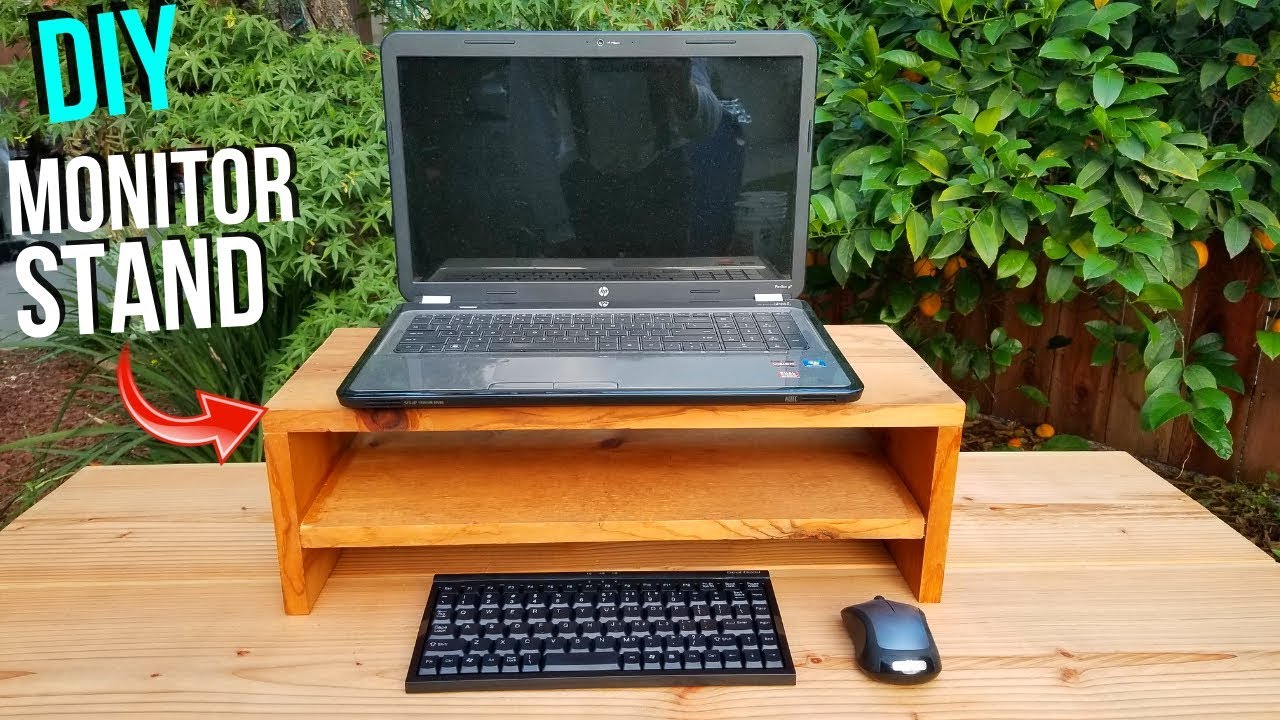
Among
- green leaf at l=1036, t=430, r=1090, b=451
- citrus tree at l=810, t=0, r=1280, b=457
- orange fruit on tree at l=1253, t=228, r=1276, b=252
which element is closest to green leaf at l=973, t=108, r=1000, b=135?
citrus tree at l=810, t=0, r=1280, b=457

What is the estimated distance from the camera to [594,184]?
38.8 inches

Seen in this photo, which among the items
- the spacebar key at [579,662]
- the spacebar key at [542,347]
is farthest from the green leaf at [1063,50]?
the spacebar key at [579,662]

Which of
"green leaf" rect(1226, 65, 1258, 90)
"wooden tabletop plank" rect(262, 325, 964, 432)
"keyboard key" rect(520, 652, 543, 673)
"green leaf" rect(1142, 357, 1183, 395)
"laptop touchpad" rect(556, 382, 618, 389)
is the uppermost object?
"green leaf" rect(1226, 65, 1258, 90)

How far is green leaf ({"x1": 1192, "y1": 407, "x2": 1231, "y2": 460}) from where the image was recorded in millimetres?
1607

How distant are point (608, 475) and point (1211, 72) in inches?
56.8

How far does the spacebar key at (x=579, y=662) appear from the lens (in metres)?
0.76

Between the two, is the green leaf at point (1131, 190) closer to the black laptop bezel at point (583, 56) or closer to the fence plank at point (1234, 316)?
the fence plank at point (1234, 316)

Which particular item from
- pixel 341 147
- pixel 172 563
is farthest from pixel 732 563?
pixel 341 147

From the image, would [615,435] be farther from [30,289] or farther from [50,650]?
[30,289]

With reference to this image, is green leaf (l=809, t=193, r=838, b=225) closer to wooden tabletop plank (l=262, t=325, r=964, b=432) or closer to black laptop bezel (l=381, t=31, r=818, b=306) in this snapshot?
black laptop bezel (l=381, t=31, r=818, b=306)

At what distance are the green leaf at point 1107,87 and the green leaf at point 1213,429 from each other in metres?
0.63

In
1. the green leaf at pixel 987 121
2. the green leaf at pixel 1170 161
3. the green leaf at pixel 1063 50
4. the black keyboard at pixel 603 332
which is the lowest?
the black keyboard at pixel 603 332

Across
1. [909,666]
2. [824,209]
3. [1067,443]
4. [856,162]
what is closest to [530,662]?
[909,666]

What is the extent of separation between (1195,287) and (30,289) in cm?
304
